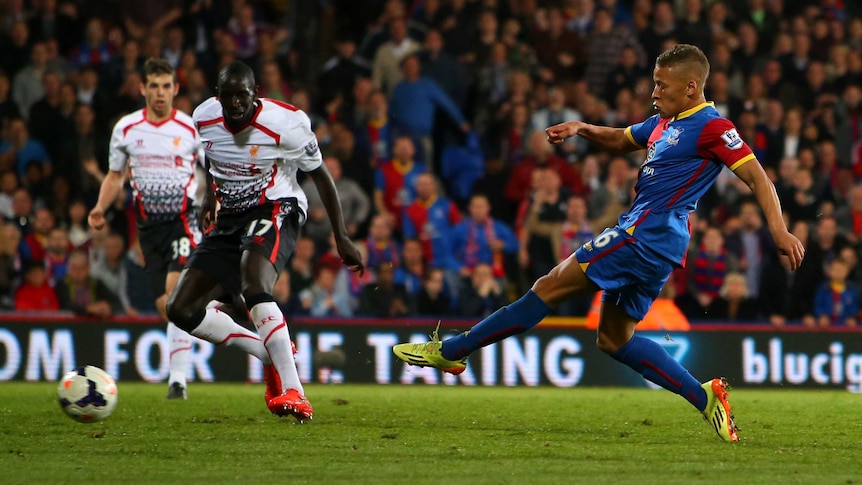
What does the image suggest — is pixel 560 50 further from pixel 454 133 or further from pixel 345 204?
pixel 345 204

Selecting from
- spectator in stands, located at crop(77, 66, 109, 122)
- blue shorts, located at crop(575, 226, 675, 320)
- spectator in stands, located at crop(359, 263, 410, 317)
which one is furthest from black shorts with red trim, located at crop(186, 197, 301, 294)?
spectator in stands, located at crop(77, 66, 109, 122)

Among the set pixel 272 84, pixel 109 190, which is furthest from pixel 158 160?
pixel 272 84

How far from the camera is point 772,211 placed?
21.4 feet

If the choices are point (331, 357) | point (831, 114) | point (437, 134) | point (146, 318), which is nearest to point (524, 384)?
point (331, 357)

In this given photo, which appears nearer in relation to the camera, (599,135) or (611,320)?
(611,320)

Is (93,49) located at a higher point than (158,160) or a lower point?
higher

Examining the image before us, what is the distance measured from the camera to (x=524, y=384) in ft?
39.3

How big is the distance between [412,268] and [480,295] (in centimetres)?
82

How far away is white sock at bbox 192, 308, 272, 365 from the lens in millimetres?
8273

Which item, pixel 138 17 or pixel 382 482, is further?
pixel 138 17

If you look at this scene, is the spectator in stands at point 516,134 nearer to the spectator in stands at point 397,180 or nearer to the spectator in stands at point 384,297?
the spectator in stands at point 397,180

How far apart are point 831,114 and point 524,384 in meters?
6.09

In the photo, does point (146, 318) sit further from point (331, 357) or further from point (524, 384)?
point (524, 384)

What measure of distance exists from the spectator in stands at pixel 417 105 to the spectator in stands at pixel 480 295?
2430 millimetres
